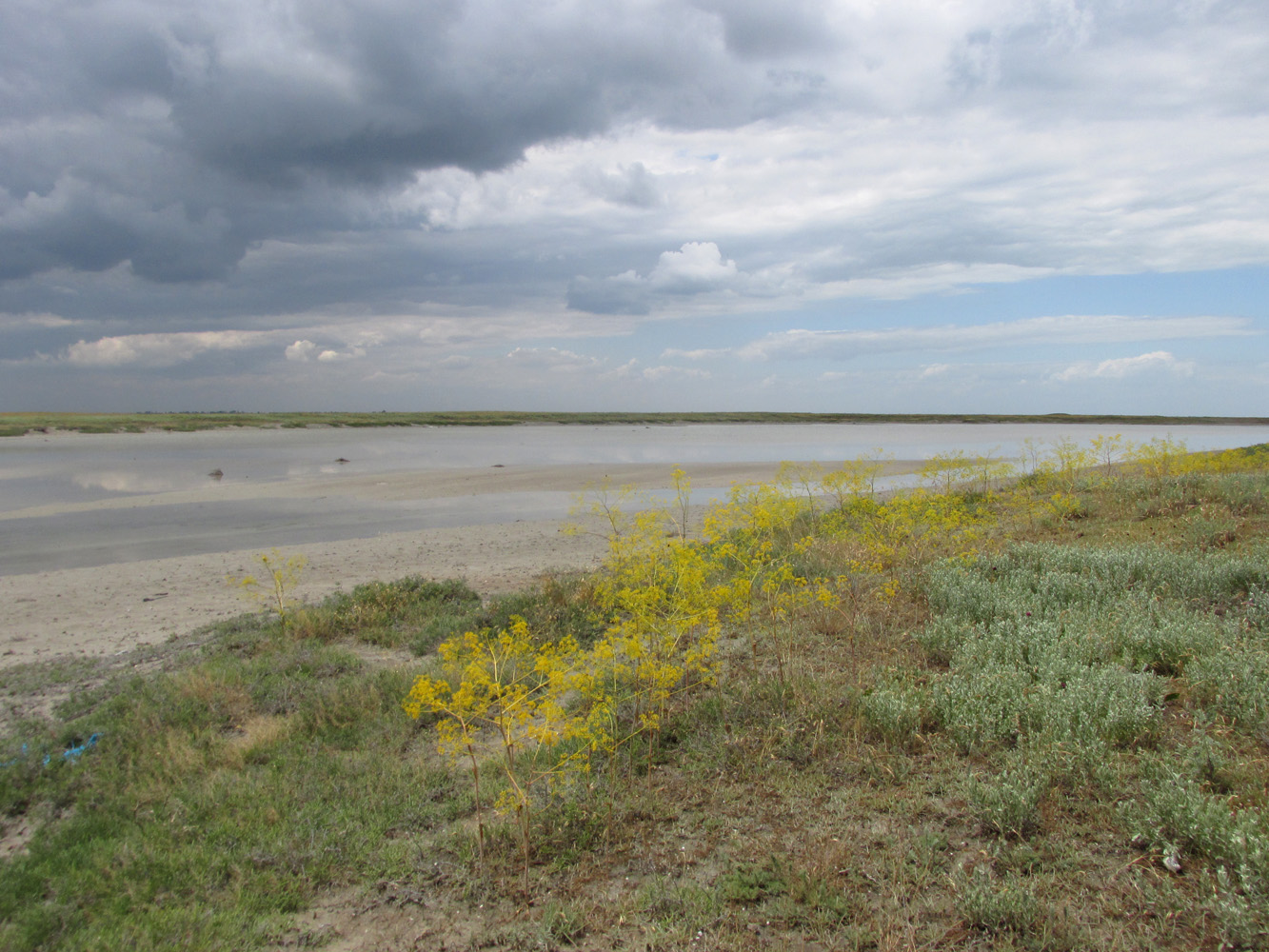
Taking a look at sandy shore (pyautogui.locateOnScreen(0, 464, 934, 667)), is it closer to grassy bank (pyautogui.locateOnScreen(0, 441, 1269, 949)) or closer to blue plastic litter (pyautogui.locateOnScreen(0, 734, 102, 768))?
grassy bank (pyautogui.locateOnScreen(0, 441, 1269, 949))

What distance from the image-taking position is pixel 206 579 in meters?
13.5

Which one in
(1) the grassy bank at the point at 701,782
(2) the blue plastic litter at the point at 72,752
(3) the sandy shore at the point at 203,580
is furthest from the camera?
(3) the sandy shore at the point at 203,580

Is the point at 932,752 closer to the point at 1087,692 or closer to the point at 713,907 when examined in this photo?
the point at 1087,692

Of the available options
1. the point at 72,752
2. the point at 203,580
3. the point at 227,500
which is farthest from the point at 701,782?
the point at 227,500

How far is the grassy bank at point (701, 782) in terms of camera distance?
3713mm

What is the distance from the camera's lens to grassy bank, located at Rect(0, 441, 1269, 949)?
3.71 metres

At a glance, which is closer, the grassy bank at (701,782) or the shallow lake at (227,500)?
the grassy bank at (701,782)

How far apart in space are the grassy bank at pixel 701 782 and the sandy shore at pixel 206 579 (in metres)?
1.91

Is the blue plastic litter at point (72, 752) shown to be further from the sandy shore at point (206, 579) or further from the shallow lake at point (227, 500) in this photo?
the shallow lake at point (227, 500)

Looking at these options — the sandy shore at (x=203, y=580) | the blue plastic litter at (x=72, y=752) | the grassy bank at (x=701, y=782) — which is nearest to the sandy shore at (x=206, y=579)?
the sandy shore at (x=203, y=580)

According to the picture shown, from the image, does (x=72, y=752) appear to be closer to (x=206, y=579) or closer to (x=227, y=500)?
(x=206, y=579)

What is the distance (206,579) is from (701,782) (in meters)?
12.4

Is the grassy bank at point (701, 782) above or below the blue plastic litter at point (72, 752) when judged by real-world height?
above

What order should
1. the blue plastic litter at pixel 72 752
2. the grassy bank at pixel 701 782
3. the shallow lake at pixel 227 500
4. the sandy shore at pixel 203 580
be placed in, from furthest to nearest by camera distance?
the shallow lake at pixel 227 500 → the sandy shore at pixel 203 580 → the blue plastic litter at pixel 72 752 → the grassy bank at pixel 701 782
